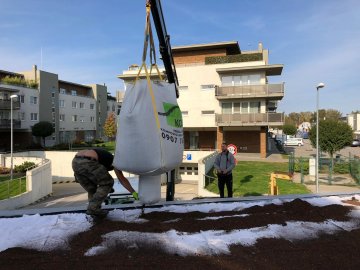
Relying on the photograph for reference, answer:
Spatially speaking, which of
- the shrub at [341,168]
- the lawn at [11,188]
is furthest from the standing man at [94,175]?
the shrub at [341,168]

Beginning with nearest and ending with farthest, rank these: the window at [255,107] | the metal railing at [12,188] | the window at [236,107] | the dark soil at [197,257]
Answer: the dark soil at [197,257] < the metal railing at [12,188] < the window at [255,107] < the window at [236,107]

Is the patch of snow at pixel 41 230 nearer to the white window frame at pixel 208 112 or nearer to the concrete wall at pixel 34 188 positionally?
the concrete wall at pixel 34 188

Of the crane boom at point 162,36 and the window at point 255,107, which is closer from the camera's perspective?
the crane boom at point 162,36

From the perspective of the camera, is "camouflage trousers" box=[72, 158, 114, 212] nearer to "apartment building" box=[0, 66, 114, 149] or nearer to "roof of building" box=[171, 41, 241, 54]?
"roof of building" box=[171, 41, 241, 54]

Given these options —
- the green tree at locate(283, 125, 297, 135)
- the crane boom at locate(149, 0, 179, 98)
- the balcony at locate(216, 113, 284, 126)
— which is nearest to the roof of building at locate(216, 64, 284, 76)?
the balcony at locate(216, 113, 284, 126)

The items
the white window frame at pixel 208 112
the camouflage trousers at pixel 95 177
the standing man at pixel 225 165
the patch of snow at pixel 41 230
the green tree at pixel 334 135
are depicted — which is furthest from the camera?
the white window frame at pixel 208 112

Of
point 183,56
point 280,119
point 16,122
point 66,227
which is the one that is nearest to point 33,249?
point 66,227

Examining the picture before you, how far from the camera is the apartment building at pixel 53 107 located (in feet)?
141

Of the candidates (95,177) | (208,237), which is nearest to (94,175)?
(95,177)

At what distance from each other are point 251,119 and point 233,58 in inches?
270

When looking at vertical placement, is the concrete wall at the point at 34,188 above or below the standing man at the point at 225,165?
below

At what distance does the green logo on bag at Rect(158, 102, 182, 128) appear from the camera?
407cm

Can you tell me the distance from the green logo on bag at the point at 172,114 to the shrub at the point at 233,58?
93.5 feet

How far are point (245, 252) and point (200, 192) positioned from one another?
1514 cm
